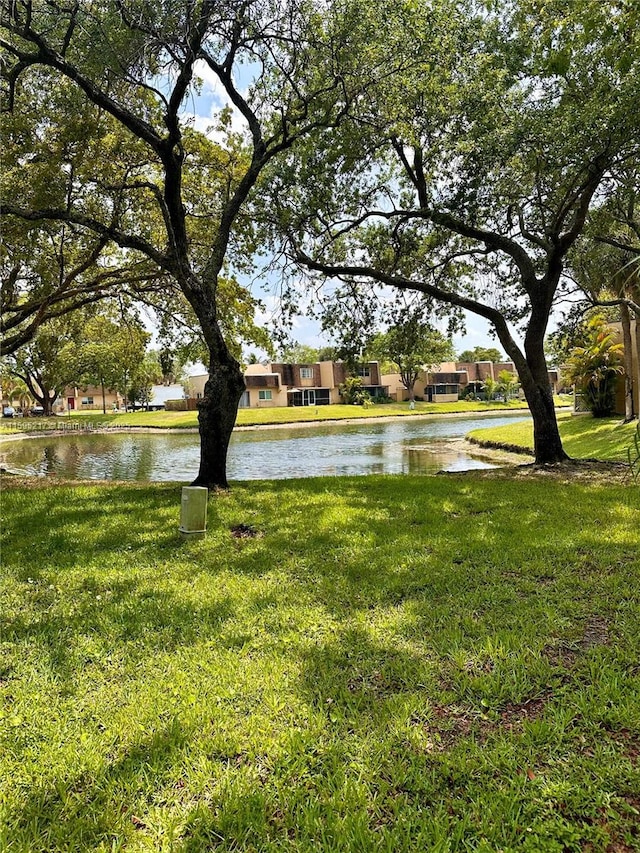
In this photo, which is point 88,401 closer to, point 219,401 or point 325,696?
point 219,401

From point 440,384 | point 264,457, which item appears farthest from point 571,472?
point 440,384

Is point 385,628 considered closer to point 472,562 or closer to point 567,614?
point 567,614

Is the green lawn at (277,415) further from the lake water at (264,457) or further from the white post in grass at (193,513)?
the white post in grass at (193,513)

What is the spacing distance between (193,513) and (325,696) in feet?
11.3

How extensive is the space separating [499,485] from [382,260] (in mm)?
6028

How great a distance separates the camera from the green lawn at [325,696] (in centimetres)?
192

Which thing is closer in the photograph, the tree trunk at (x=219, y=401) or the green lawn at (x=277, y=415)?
the tree trunk at (x=219, y=401)

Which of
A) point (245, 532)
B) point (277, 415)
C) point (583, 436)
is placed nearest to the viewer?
point (245, 532)

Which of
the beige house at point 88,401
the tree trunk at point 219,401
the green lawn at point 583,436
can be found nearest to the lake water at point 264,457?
the green lawn at point 583,436

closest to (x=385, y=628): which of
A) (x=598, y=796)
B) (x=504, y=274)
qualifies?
(x=598, y=796)

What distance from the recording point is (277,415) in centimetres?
4466

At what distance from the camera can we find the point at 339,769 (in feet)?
7.06

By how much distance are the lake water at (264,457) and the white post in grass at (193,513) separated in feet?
23.5

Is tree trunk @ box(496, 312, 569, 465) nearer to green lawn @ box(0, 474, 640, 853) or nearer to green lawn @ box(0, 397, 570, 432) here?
green lawn @ box(0, 474, 640, 853)
